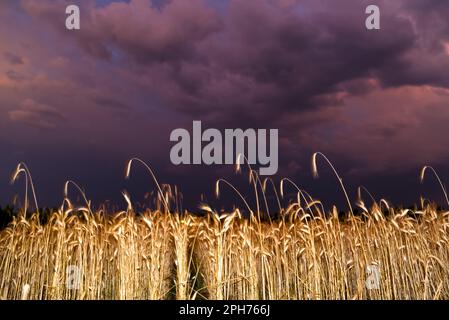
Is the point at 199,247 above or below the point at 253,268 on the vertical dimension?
above

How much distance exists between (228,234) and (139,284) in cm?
219
